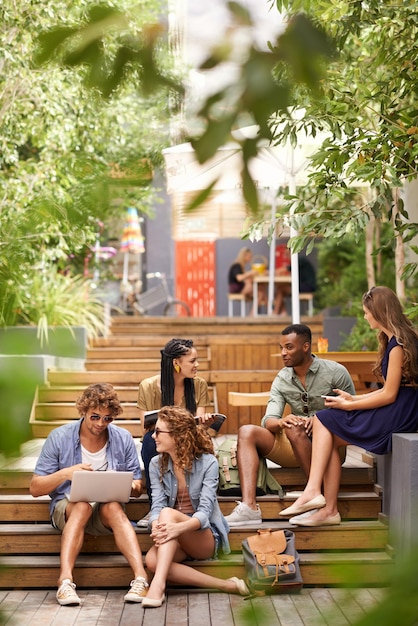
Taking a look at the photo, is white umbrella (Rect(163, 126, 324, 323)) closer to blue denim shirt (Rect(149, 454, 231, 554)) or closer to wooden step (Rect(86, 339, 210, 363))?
blue denim shirt (Rect(149, 454, 231, 554))

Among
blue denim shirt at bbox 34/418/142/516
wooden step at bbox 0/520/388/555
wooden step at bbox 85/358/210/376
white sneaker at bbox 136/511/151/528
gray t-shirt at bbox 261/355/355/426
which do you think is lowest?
wooden step at bbox 0/520/388/555

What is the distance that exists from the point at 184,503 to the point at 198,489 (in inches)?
3.9

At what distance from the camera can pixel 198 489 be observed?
507cm

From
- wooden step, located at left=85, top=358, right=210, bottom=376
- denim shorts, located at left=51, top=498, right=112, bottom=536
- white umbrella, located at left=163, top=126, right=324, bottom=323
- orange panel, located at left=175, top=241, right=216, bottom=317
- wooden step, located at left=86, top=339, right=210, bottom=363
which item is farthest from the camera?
orange panel, located at left=175, top=241, right=216, bottom=317

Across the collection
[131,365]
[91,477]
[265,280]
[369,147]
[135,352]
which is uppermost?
[265,280]

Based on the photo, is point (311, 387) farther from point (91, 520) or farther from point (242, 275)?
point (242, 275)

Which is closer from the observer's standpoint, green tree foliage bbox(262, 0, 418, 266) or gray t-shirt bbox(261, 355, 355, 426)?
green tree foliage bbox(262, 0, 418, 266)

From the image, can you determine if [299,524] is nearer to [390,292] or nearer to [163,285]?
[390,292]

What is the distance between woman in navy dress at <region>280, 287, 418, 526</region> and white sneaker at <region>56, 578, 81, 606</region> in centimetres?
115

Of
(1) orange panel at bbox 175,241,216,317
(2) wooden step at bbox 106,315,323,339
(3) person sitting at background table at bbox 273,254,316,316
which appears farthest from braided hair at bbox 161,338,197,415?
(1) orange panel at bbox 175,241,216,317

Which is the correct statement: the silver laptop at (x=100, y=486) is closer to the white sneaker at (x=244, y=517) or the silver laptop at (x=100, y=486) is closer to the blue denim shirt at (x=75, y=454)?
the blue denim shirt at (x=75, y=454)

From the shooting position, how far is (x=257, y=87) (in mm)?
713

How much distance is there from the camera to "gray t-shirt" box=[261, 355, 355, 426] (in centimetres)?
546

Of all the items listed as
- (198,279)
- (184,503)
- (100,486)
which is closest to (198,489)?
(184,503)
